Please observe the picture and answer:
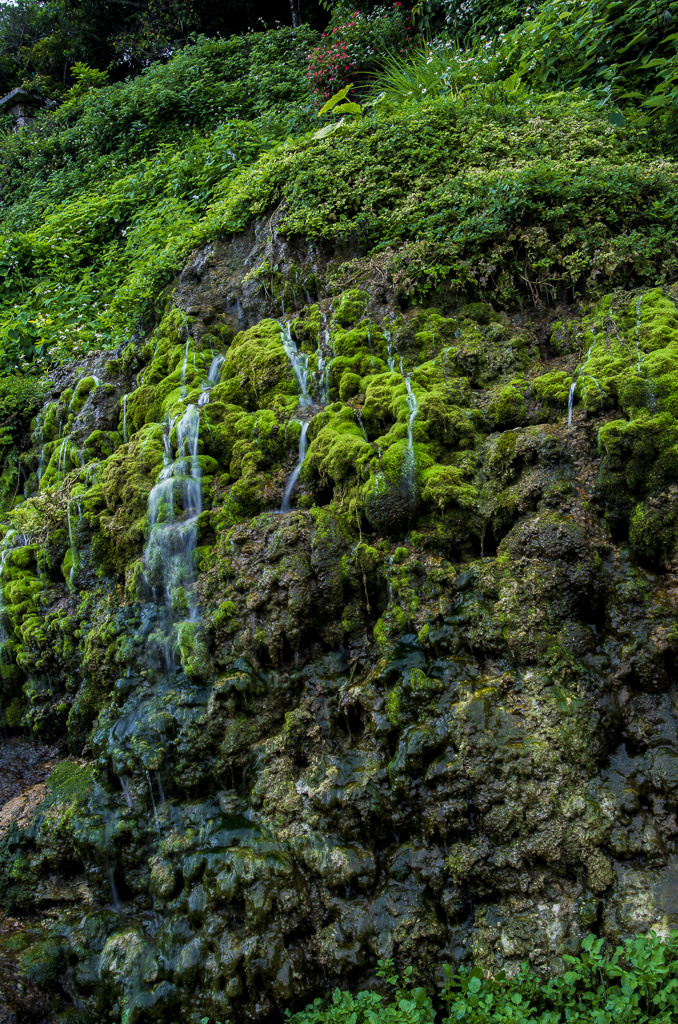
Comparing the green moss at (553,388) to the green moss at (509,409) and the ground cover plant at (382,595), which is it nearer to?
the ground cover plant at (382,595)

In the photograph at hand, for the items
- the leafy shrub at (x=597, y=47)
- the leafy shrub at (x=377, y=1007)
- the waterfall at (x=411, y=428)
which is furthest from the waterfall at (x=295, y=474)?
the leafy shrub at (x=597, y=47)

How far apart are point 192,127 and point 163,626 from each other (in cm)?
1333

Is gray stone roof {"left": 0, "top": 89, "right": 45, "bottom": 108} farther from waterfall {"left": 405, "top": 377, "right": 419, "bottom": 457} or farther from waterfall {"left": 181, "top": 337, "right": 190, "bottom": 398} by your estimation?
waterfall {"left": 405, "top": 377, "right": 419, "bottom": 457}

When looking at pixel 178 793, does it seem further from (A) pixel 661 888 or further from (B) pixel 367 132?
(B) pixel 367 132

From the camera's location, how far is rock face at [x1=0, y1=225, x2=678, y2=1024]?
4.06 m

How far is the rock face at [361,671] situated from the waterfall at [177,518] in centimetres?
3

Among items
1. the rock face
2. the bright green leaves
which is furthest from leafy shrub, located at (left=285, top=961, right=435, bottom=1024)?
the bright green leaves

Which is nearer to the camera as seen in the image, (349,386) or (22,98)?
(349,386)

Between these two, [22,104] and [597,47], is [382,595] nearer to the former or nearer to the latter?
[597,47]

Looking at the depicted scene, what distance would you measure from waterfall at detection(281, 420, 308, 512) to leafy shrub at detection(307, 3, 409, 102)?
27.5ft

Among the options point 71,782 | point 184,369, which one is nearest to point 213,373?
point 184,369

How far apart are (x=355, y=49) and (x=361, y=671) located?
11.7 metres

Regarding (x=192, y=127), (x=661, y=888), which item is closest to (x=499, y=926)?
(x=661, y=888)

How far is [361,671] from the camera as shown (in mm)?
5129
